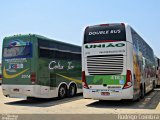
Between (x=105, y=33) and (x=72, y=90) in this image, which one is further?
(x=72, y=90)

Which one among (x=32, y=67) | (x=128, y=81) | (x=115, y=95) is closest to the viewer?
(x=128, y=81)

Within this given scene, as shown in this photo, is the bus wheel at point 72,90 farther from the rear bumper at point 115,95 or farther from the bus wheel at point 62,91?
the rear bumper at point 115,95

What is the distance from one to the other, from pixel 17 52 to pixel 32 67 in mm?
1313

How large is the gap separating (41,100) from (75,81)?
9.03ft

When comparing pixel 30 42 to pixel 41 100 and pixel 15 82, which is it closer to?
pixel 15 82

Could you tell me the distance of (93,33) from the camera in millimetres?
14078

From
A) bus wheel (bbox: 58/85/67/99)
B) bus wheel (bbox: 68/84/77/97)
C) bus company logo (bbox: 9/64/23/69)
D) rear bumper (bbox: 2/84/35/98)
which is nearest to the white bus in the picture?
rear bumper (bbox: 2/84/35/98)

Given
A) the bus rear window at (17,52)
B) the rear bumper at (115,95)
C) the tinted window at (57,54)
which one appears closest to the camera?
the rear bumper at (115,95)

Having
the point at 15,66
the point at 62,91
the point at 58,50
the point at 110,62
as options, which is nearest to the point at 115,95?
the point at 110,62

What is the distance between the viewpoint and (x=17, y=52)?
15.3m

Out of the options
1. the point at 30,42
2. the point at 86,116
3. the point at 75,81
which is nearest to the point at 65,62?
the point at 75,81

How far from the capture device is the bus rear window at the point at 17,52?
14.9 metres

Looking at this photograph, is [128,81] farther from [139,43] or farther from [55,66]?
[55,66]

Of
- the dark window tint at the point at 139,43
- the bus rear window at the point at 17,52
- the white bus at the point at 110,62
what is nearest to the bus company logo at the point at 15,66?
the bus rear window at the point at 17,52
